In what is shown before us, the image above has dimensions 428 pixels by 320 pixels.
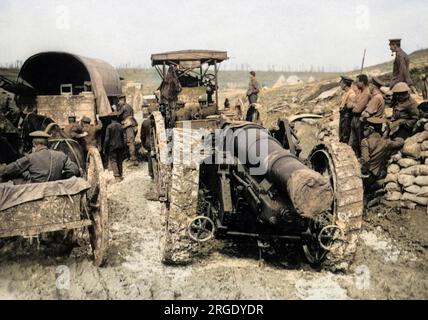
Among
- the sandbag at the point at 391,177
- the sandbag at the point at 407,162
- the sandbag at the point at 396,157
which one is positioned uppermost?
the sandbag at the point at 396,157

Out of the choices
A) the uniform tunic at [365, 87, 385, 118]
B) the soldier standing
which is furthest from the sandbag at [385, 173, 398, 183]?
the uniform tunic at [365, 87, 385, 118]

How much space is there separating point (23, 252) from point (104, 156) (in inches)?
209

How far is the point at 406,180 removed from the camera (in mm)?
7477

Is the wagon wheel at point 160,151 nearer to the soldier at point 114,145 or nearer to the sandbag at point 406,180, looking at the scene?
the soldier at point 114,145

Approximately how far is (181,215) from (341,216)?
1.75 metres

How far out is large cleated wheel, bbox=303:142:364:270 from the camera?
514cm

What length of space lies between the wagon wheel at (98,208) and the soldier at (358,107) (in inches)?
188

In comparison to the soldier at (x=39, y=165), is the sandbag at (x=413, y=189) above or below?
below

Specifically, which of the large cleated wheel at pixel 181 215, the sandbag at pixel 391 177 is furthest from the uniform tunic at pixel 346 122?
the large cleated wheel at pixel 181 215

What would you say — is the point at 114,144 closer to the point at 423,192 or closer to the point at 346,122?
the point at 346,122

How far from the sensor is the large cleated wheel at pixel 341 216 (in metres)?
5.14

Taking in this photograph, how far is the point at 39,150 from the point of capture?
5848 mm

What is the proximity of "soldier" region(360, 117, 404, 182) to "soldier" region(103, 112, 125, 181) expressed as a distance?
5451 mm

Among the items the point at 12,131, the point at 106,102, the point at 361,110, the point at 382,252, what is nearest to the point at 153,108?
the point at 106,102
